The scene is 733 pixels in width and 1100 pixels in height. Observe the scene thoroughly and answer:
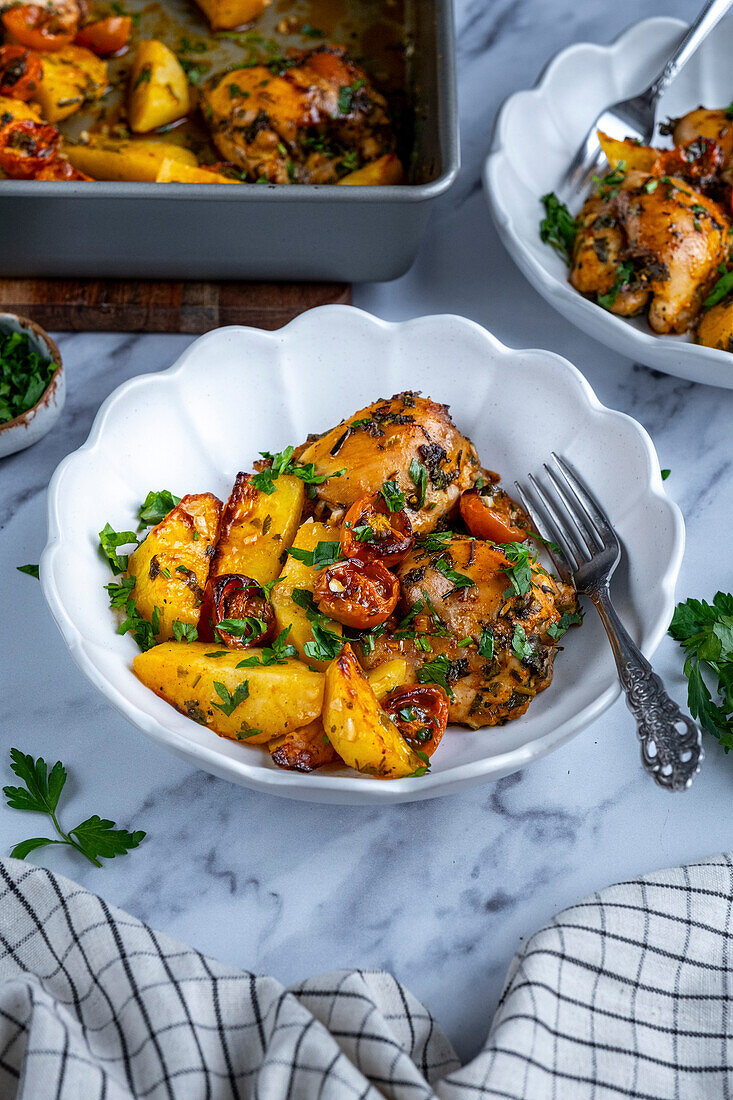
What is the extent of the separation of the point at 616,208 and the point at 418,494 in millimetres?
A: 1017

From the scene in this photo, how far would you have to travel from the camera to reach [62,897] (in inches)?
63.1

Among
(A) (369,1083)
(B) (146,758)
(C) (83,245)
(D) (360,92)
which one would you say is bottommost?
(B) (146,758)

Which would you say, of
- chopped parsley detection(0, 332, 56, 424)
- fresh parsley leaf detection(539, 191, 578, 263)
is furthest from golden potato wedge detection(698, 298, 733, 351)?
chopped parsley detection(0, 332, 56, 424)

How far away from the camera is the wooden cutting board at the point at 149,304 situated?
2.53 metres

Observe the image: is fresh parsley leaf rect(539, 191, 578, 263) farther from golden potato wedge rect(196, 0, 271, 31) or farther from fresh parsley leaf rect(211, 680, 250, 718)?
fresh parsley leaf rect(211, 680, 250, 718)

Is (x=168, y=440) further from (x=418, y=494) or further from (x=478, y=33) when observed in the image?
(x=478, y=33)

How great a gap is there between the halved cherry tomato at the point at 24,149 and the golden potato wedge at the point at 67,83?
261mm

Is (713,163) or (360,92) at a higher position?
(713,163)

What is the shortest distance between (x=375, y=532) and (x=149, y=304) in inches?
43.3

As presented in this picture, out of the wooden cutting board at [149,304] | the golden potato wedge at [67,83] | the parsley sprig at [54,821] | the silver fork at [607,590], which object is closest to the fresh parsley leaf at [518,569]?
the silver fork at [607,590]

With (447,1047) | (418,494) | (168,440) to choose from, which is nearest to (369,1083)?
(447,1047)

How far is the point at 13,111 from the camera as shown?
2617 mm

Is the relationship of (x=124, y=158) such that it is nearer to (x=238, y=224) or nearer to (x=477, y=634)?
(x=238, y=224)

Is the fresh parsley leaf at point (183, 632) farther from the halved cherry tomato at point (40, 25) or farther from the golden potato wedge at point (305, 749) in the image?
the halved cherry tomato at point (40, 25)
